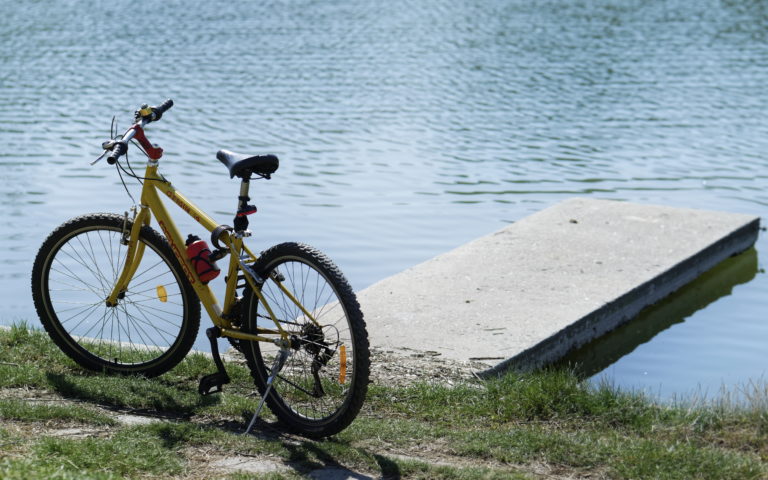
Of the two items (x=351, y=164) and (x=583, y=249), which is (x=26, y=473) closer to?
(x=583, y=249)

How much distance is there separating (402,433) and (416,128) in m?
10.9

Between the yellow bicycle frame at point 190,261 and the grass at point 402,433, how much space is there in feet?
1.49

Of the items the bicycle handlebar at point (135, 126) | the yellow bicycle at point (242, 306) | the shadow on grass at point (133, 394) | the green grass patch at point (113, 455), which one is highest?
the bicycle handlebar at point (135, 126)

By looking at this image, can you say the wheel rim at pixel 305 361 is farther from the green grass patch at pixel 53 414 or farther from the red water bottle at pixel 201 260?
the green grass patch at pixel 53 414

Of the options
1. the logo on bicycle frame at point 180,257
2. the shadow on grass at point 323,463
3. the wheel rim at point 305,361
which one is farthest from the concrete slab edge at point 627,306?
the logo on bicycle frame at point 180,257

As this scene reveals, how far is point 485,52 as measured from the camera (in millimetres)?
23234

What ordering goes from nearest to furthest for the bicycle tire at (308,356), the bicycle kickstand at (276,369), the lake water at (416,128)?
the bicycle tire at (308,356) → the bicycle kickstand at (276,369) → the lake water at (416,128)

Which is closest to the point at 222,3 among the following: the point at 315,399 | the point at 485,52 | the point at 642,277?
the point at 485,52

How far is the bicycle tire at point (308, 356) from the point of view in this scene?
5160 millimetres

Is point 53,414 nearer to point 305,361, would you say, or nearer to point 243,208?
point 305,361

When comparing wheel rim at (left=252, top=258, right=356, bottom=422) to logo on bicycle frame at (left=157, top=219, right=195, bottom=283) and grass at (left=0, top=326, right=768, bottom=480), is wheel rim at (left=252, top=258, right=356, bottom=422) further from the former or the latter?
logo on bicycle frame at (left=157, top=219, right=195, bottom=283)

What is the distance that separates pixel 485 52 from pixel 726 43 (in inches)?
225

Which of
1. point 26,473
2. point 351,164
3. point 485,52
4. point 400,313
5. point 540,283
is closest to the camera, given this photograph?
point 26,473

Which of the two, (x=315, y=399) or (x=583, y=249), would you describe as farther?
(x=583, y=249)
